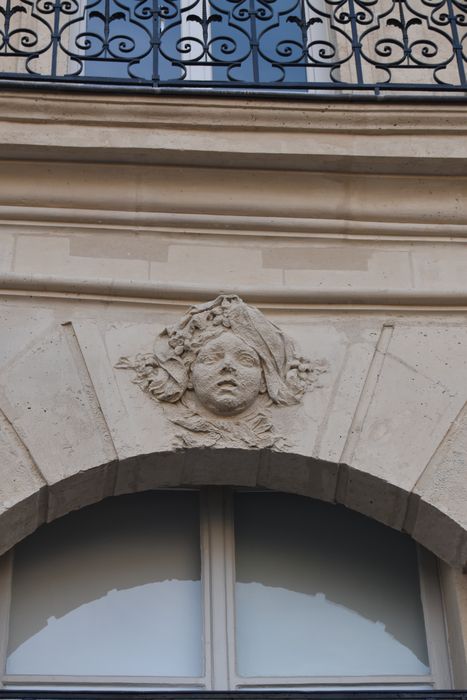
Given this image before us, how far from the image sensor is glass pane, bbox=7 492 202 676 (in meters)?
5.50

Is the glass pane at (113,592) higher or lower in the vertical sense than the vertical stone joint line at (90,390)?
lower

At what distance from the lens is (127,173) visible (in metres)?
6.10

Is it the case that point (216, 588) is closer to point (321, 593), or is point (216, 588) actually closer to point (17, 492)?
point (321, 593)

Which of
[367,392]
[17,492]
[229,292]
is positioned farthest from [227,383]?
[17,492]

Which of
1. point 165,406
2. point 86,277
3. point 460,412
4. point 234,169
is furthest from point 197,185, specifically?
point 460,412

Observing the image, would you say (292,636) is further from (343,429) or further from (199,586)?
(343,429)

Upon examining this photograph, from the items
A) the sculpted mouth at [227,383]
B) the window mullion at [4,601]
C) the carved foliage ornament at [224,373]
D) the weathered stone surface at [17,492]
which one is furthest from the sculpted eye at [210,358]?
the window mullion at [4,601]

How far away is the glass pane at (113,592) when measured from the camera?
5504mm

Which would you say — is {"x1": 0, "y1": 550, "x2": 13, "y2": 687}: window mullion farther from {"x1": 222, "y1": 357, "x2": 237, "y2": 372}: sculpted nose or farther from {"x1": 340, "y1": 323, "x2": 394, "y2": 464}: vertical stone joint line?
{"x1": 340, "y1": 323, "x2": 394, "y2": 464}: vertical stone joint line

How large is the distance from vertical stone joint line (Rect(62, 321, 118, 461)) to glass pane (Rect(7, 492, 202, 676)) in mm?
472

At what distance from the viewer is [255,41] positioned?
653 centimetres

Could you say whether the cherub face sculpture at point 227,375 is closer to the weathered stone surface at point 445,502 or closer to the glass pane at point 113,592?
the glass pane at point 113,592

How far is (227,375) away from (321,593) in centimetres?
98

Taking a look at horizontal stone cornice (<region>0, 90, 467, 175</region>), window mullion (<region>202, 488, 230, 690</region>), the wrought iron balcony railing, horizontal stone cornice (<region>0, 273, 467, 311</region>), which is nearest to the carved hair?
horizontal stone cornice (<region>0, 273, 467, 311</region>)
